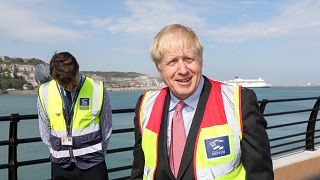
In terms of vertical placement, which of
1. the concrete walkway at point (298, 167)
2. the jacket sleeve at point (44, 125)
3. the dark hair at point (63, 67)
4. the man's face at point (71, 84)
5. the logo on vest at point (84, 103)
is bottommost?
the concrete walkway at point (298, 167)

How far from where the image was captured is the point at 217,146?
5.39 ft

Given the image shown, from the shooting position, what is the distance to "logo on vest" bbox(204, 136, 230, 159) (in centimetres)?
164

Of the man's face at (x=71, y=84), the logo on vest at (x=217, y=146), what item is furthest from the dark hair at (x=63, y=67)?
the logo on vest at (x=217, y=146)

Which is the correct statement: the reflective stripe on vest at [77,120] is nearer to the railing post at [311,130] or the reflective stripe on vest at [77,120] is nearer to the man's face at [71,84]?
the man's face at [71,84]

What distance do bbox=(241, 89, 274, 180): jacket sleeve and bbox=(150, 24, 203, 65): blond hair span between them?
315 millimetres

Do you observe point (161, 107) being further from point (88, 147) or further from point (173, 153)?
point (88, 147)

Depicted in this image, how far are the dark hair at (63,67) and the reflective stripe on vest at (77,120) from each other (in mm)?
193

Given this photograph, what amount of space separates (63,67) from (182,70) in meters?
1.30

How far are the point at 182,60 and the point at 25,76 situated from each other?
5196 inches

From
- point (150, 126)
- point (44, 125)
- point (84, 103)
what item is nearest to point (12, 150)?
point (44, 125)

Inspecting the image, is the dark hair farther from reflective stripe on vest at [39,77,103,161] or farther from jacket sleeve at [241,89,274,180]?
jacket sleeve at [241,89,274,180]

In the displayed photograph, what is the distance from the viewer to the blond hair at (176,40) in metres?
1.73

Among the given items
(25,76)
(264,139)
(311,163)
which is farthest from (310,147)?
(25,76)

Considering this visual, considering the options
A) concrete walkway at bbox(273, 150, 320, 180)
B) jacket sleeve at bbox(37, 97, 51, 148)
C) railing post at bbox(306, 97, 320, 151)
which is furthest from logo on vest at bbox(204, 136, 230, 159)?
railing post at bbox(306, 97, 320, 151)
